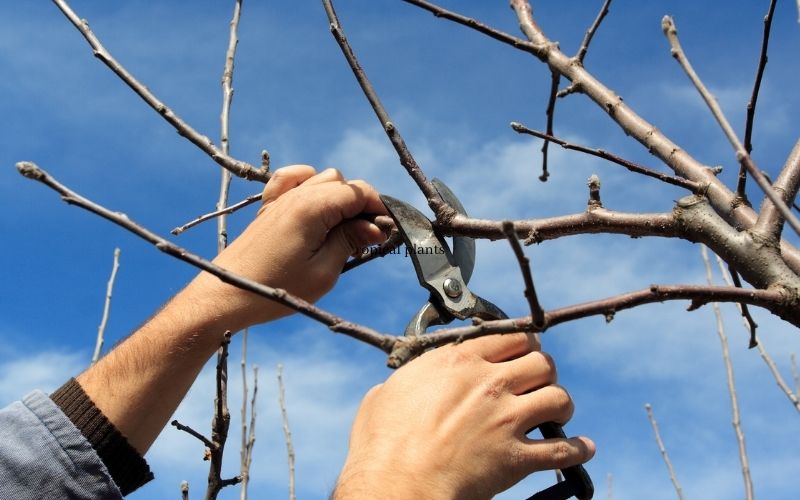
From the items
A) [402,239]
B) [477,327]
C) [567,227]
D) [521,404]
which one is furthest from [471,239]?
[477,327]

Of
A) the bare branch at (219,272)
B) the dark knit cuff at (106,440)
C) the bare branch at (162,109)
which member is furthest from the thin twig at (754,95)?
the dark knit cuff at (106,440)

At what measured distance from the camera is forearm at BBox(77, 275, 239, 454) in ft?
6.59

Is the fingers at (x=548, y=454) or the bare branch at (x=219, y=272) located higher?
the bare branch at (x=219, y=272)

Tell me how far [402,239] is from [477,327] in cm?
80

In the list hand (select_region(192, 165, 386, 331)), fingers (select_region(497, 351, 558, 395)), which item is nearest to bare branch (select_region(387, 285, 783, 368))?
fingers (select_region(497, 351, 558, 395))

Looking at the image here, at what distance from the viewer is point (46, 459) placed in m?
1.92

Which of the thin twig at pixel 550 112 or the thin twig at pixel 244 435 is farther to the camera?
the thin twig at pixel 244 435

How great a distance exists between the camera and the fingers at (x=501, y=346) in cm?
150

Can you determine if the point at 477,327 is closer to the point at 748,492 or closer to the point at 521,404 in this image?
the point at 521,404

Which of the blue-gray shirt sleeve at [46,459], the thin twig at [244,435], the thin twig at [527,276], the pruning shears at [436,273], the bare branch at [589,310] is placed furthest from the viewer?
the thin twig at [244,435]

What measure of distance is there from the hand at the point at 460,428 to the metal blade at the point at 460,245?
0.39 meters

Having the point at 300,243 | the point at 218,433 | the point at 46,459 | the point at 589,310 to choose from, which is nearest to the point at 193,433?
the point at 218,433

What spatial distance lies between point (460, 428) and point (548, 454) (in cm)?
18

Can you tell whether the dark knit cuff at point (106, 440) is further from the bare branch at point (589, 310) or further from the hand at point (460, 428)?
the bare branch at point (589, 310)
